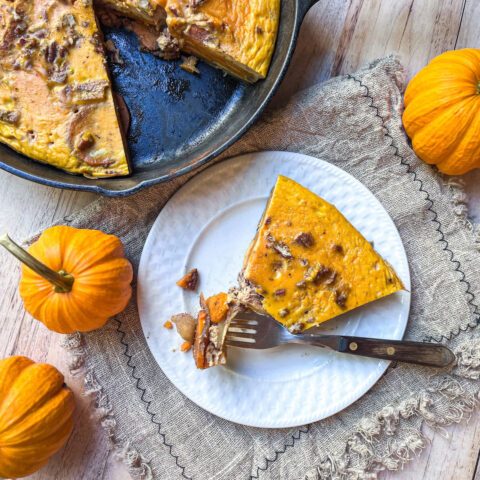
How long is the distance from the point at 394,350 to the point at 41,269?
1910 mm

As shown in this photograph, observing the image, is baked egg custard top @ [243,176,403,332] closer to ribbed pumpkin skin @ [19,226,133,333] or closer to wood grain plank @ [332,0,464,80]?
ribbed pumpkin skin @ [19,226,133,333]

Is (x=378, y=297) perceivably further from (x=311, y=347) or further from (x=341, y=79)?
(x=341, y=79)

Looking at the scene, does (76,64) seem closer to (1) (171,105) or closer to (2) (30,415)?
(1) (171,105)

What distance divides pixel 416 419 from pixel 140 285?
178cm

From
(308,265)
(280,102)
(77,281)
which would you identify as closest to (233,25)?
(280,102)

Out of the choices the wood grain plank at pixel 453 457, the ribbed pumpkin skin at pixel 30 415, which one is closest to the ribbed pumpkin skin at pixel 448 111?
the wood grain plank at pixel 453 457

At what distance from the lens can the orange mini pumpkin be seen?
2611 mm

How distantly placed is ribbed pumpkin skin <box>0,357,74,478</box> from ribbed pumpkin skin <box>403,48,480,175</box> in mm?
2475

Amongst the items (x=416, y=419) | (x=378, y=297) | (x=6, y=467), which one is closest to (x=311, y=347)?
(x=378, y=297)

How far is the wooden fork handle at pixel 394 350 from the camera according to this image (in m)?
2.76

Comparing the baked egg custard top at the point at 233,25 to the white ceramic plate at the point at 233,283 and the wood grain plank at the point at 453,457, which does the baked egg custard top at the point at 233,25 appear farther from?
the wood grain plank at the point at 453,457

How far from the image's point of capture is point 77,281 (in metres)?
2.61

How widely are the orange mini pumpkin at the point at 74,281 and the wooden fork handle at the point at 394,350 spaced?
128 centimetres

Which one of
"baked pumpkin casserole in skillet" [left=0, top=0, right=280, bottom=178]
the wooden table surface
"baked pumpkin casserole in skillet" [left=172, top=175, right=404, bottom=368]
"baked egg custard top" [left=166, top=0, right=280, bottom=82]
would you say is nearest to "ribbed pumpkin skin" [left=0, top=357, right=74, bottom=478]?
the wooden table surface
